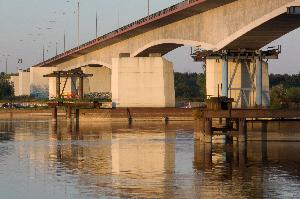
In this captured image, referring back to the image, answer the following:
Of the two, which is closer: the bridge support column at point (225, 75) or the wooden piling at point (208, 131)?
the wooden piling at point (208, 131)

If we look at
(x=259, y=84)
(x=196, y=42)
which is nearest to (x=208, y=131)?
(x=259, y=84)

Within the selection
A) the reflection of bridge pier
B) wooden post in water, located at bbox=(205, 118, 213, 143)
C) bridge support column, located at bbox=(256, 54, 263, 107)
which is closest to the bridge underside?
bridge support column, located at bbox=(256, 54, 263, 107)

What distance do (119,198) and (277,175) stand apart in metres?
10.6

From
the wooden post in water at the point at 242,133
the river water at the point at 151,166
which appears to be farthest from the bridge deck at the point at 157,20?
the wooden post in water at the point at 242,133

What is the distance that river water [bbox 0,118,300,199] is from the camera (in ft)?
117

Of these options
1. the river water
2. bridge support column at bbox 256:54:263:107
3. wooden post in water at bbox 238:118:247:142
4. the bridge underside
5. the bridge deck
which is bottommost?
the river water

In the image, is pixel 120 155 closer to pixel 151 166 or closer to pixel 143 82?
pixel 151 166

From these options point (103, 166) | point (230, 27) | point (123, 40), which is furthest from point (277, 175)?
point (123, 40)

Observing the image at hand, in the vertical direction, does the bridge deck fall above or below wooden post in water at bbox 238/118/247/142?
above

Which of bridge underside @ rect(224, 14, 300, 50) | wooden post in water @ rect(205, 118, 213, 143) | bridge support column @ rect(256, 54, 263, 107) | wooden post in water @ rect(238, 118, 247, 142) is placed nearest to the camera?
wooden post in water @ rect(238, 118, 247, 142)

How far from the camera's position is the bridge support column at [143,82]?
105 m

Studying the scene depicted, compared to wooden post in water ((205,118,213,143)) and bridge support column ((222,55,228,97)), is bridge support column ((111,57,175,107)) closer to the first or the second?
bridge support column ((222,55,228,97))

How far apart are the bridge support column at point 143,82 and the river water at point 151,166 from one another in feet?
109

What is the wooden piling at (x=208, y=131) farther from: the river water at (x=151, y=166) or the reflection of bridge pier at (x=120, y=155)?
the reflection of bridge pier at (x=120, y=155)
